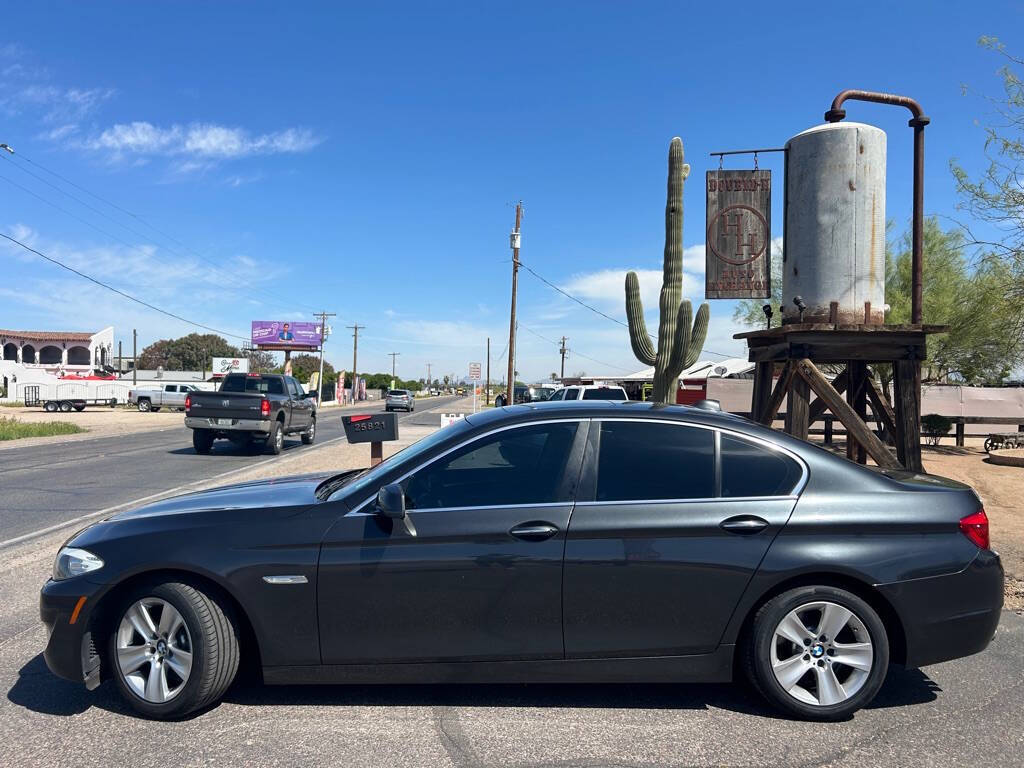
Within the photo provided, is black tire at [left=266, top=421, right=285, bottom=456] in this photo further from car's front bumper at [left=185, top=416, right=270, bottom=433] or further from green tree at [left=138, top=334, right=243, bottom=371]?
green tree at [left=138, top=334, right=243, bottom=371]

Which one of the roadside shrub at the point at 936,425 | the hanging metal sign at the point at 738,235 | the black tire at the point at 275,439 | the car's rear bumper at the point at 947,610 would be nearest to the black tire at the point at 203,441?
the black tire at the point at 275,439

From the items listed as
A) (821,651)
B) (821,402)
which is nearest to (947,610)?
(821,651)

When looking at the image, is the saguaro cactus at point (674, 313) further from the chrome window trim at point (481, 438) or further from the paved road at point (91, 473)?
the chrome window trim at point (481, 438)

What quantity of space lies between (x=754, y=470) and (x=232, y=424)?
15.6 meters

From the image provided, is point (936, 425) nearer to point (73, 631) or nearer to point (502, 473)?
point (502, 473)

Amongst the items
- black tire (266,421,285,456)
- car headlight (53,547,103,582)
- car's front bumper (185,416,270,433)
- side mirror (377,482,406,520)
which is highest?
side mirror (377,482,406,520)

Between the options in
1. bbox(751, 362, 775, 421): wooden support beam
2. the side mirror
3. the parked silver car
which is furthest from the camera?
the parked silver car

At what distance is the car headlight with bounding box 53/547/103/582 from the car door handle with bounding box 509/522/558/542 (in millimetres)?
2022

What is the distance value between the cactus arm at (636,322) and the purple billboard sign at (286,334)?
6463 centimetres

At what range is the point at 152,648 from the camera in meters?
3.63

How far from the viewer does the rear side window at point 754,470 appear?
380cm

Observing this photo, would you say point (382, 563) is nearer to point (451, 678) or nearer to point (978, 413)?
point (451, 678)

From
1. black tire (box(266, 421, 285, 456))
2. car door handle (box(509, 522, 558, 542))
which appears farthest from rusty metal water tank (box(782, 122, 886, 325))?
black tire (box(266, 421, 285, 456))

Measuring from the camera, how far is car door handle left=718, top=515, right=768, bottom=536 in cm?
365
